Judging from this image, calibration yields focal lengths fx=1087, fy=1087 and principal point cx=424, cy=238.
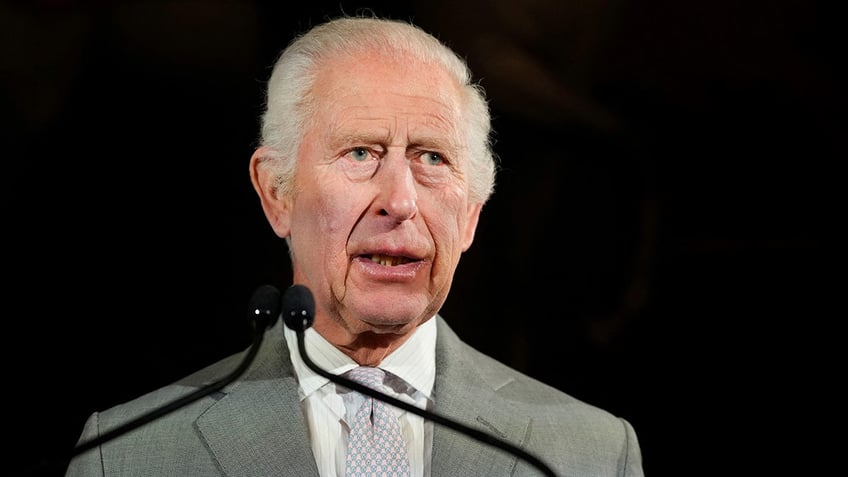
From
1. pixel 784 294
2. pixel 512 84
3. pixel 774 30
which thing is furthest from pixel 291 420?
pixel 774 30

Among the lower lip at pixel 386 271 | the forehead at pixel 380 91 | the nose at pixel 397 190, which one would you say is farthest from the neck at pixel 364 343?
the forehead at pixel 380 91

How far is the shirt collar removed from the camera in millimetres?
1920

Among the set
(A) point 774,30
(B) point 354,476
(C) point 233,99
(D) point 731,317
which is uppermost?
(A) point 774,30

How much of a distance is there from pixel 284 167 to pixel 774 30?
3.33ft

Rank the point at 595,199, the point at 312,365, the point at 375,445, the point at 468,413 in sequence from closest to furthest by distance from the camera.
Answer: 1. the point at 312,365
2. the point at 375,445
3. the point at 468,413
4. the point at 595,199

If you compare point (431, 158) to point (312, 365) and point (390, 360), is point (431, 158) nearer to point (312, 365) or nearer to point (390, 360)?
point (390, 360)

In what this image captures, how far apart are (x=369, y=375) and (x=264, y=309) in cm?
44

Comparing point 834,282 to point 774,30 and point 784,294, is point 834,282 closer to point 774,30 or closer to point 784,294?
point 784,294

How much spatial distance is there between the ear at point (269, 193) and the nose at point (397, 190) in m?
0.20

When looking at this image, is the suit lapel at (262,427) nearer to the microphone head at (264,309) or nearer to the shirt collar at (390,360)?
the shirt collar at (390,360)

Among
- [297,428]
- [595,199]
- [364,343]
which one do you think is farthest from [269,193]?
[595,199]

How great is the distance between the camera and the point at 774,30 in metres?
2.17

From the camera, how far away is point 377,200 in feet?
6.13

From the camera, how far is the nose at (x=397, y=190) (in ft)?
6.07
